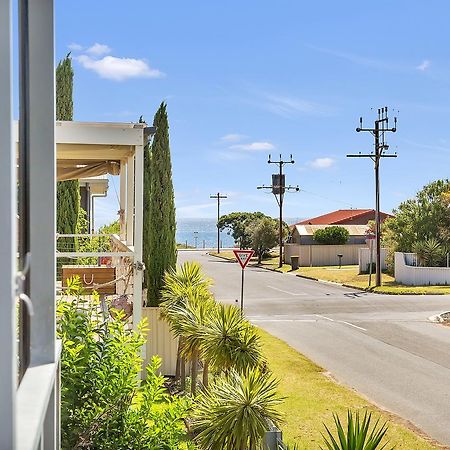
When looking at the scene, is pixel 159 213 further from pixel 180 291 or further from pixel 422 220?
pixel 422 220

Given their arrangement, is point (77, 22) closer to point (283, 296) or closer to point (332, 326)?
point (332, 326)

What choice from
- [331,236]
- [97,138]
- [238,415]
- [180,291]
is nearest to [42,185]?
[238,415]

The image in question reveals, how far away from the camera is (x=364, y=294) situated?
1161 inches

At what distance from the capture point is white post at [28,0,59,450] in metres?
2.32

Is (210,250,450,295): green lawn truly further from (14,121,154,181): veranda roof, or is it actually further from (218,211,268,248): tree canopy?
(218,211,268,248): tree canopy

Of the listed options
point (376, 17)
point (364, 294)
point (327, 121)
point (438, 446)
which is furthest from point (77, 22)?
point (327, 121)

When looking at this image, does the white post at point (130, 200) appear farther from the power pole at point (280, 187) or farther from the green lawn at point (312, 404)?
the power pole at point (280, 187)

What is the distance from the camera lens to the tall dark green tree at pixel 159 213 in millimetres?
12883

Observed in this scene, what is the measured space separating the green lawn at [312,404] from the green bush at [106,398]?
9.57ft

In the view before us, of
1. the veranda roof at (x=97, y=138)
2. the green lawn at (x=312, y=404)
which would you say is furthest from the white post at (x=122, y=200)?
the green lawn at (x=312, y=404)

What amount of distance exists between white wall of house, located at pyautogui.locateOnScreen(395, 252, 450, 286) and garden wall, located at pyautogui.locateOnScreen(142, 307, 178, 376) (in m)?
22.9

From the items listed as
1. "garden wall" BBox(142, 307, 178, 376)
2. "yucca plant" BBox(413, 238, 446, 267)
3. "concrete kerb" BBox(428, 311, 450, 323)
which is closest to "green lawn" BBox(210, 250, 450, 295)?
"yucca plant" BBox(413, 238, 446, 267)

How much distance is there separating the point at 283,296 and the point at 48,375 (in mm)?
26180

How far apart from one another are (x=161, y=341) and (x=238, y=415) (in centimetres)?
597
